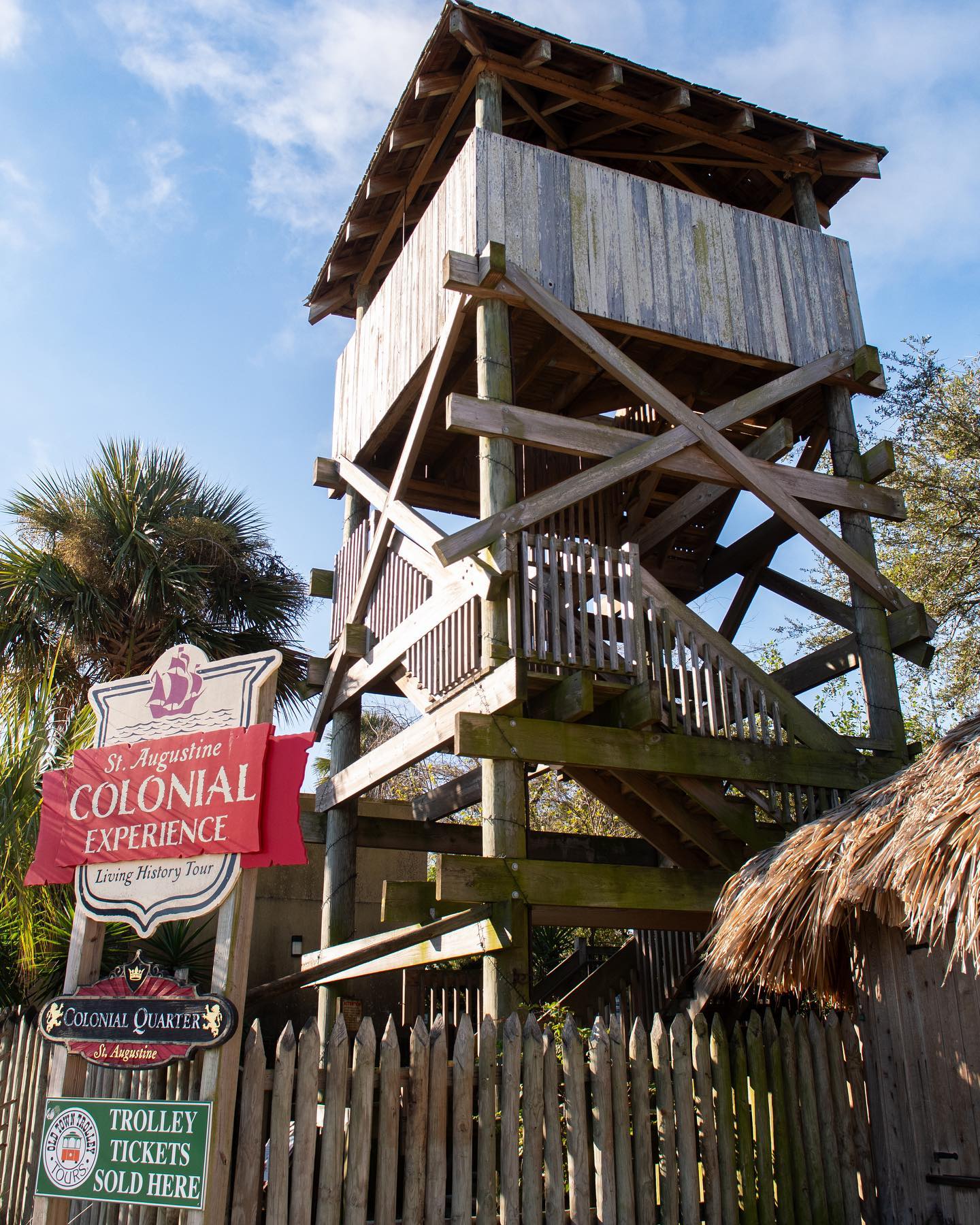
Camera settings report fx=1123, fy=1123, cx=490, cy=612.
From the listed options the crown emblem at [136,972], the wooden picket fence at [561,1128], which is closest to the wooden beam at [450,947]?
the wooden picket fence at [561,1128]

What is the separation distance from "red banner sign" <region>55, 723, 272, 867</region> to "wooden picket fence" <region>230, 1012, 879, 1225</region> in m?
1.00

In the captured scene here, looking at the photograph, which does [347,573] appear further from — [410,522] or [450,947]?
[450,947]

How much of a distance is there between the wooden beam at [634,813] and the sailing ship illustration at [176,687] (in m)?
5.11

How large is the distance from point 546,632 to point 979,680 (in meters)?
12.6

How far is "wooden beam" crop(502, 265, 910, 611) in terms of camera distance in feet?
33.2

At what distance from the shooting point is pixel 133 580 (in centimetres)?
1502

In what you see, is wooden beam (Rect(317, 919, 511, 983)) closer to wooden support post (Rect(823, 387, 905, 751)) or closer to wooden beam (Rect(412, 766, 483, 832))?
wooden beam (Rect(412, 766, 483, 832))

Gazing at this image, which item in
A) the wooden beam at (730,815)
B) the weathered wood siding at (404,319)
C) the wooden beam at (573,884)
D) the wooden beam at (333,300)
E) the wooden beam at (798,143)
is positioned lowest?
the wooden beam at (573,884)

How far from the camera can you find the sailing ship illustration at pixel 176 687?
19.4 ft

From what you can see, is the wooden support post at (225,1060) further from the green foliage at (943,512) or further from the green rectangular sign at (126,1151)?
the green foliage at (943,512)

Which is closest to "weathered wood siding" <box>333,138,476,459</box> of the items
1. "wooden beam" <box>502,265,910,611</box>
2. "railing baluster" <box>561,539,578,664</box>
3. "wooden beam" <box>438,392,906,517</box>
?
"wooden beam" <box>502,265,910,611</box>

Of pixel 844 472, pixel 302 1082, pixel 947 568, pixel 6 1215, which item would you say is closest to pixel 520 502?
pixel 844 472

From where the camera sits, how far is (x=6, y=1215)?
22.8 ft

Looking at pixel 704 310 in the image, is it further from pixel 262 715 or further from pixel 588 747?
pixel 262 715
